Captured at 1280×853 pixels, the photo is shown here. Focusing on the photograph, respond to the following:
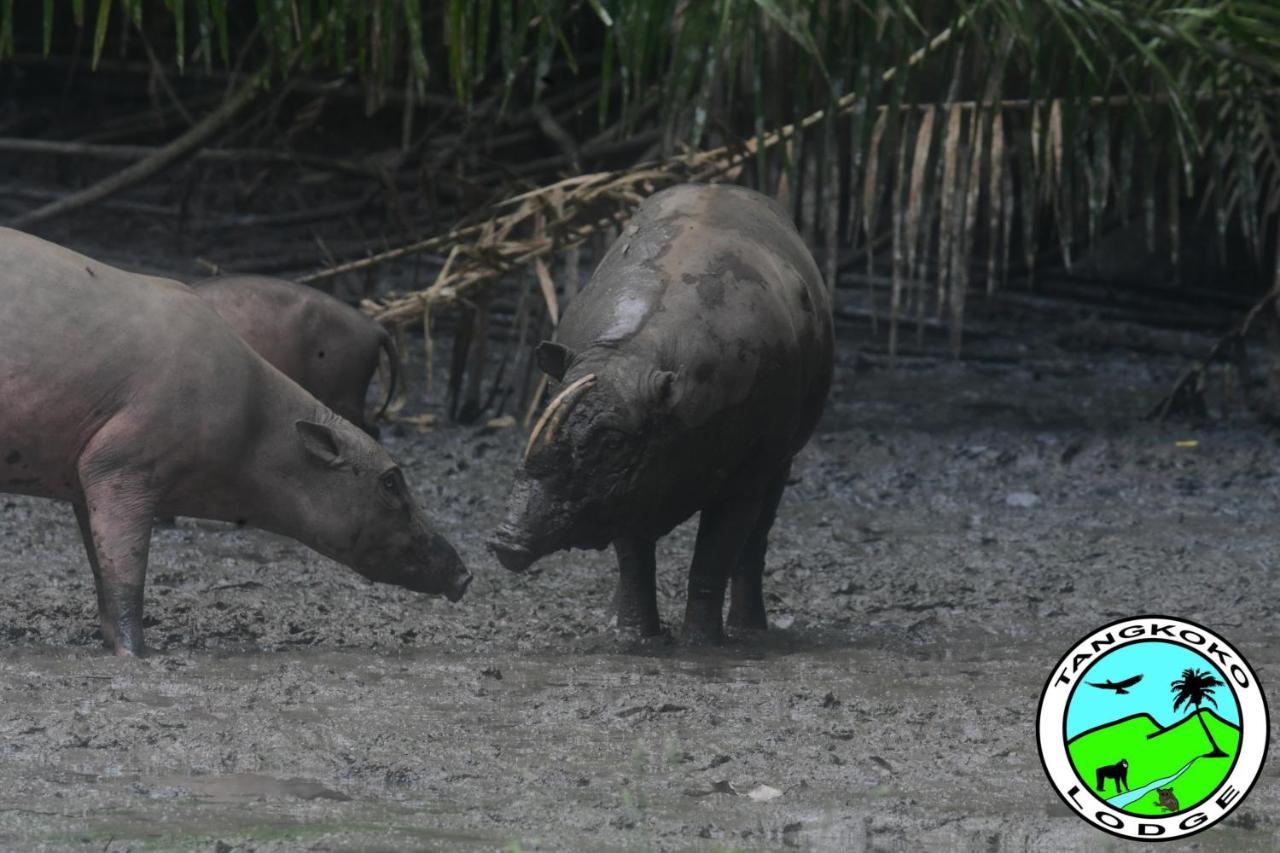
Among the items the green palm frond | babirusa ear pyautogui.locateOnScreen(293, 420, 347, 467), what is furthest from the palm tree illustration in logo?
the green palm frond

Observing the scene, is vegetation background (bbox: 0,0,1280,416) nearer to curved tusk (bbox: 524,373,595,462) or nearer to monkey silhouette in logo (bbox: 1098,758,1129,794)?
curved tusk (bbox: 524,373,595,462)

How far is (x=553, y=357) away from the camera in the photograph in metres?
4.70

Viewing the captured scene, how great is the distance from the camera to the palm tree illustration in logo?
10.2ft

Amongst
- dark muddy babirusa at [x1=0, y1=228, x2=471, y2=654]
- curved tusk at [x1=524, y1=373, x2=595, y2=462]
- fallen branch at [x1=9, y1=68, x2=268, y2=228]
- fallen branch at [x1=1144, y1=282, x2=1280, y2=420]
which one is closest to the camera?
curved tusk at [x1=524, y1=373, x2=595, y2=462]

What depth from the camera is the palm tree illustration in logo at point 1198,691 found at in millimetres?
3119

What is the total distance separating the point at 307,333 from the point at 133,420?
2.44 m

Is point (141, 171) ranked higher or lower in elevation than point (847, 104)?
lower

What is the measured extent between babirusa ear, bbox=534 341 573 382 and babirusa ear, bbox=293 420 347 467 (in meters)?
0.66

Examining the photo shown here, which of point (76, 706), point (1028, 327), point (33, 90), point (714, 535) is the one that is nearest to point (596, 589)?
point (714, 535)

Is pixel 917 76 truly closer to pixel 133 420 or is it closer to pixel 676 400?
pixel 676 400

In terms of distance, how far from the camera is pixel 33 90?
40.2 feet

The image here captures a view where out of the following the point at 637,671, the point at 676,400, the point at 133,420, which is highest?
the point at 676,400

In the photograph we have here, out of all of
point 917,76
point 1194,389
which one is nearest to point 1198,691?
point 917,76

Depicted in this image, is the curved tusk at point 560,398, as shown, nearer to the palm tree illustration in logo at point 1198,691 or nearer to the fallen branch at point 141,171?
the palm tree illustration in logo at point 1198,691
